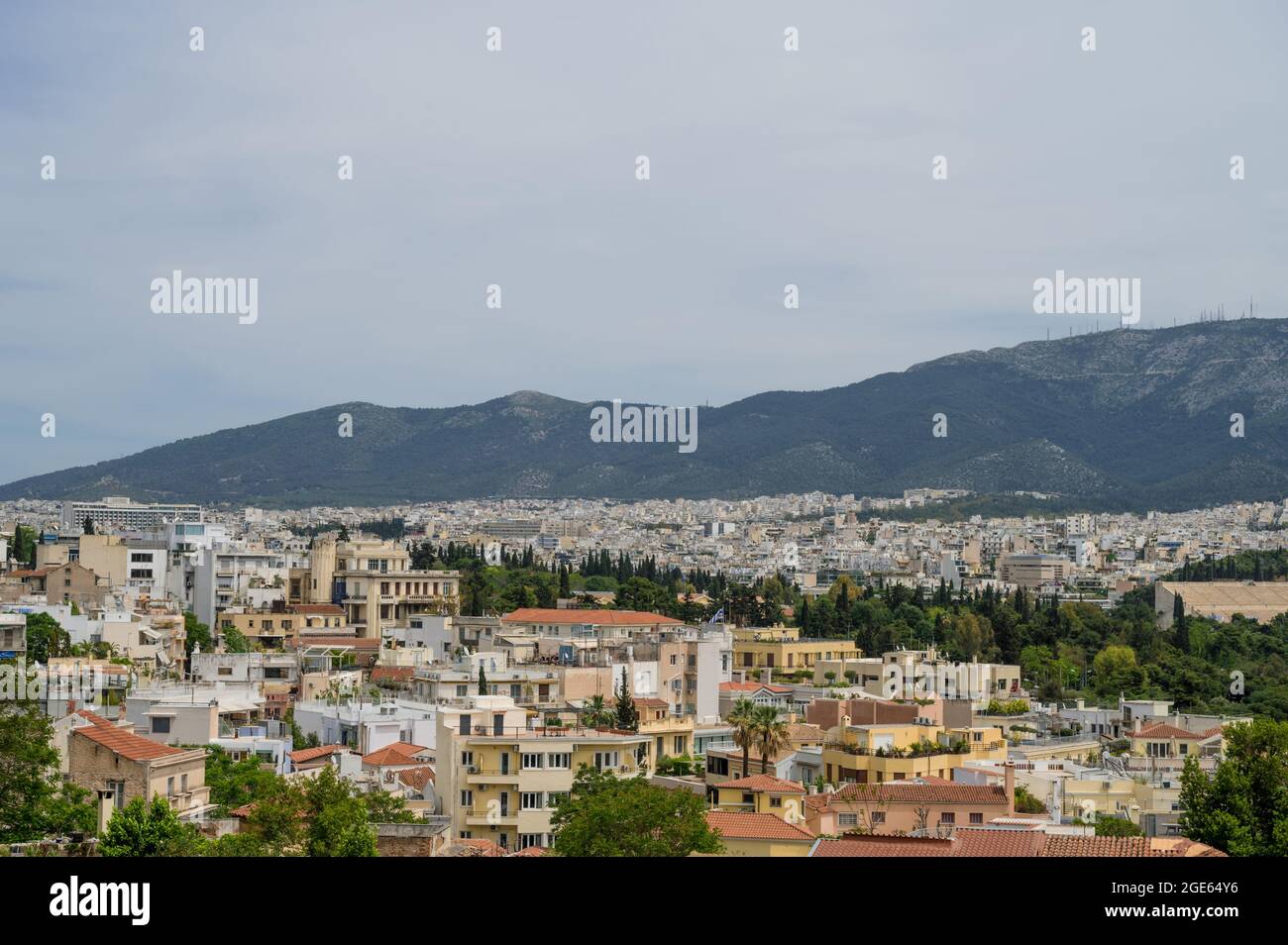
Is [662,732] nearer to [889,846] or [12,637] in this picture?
[12,637]

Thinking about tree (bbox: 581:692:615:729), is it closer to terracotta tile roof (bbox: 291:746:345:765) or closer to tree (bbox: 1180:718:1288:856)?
terracotta tile roof (bbox: 291:746:345:765)

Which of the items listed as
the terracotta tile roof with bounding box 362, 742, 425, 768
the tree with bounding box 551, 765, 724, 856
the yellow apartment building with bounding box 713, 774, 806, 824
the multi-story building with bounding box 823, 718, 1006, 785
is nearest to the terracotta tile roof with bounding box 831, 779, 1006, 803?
the yellow apartment building with bounding box 713, 774, 806, 824

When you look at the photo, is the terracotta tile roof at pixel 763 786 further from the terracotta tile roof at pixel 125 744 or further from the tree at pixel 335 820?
the terracotta tile roof at pixel 125 744

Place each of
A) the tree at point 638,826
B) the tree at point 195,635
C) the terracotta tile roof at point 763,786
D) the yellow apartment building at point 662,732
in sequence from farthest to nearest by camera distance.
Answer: the tree at point 195,635 < the yellow apartment building at point 662,732 < the terracotta tile roof at point 763,786 < the tree at point 638,826

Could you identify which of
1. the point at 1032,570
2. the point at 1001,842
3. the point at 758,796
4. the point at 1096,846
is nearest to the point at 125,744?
the point at 758,796

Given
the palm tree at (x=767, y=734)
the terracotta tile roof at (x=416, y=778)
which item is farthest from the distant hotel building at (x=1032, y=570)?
the terracotta tile roof at (x=416, y=778)
